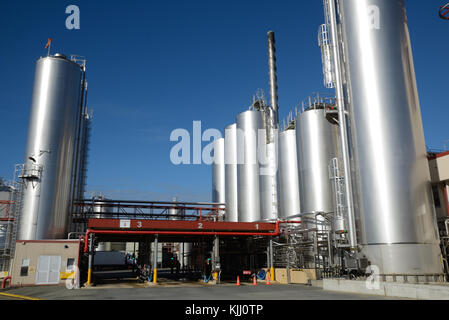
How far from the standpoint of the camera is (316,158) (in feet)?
119

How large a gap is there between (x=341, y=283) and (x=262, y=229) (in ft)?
40.8

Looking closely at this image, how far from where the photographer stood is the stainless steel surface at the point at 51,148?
116ft

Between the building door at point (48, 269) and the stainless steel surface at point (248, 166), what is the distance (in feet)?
75.4

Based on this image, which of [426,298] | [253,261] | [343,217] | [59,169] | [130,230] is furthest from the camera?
[253,261]

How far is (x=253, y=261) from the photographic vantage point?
42.5 meters

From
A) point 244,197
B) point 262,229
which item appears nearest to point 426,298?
point 262,229

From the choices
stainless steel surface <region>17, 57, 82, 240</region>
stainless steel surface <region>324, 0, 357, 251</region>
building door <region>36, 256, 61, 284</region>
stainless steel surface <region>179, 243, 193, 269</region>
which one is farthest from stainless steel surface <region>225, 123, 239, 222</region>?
building door <region>36, 256, 61, 284</region>

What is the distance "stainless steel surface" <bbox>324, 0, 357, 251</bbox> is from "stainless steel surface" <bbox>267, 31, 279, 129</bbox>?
65.8 feet

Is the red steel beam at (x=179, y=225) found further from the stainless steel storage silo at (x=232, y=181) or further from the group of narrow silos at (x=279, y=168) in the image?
the stainless steel storage silo at (x=232, y=181)

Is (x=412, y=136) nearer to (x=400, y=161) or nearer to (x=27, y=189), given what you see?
(x=400, y=161)

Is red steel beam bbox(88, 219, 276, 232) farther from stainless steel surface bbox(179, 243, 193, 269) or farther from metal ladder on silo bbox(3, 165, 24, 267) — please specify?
stainless steel surface bbox(179, 243, 193, 269)

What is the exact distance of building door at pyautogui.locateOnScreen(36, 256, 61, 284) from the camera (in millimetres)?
31016

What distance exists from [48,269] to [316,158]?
25.6m

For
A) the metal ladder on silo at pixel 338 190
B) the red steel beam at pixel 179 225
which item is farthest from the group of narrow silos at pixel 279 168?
the red steel beam at pixel 179 225
